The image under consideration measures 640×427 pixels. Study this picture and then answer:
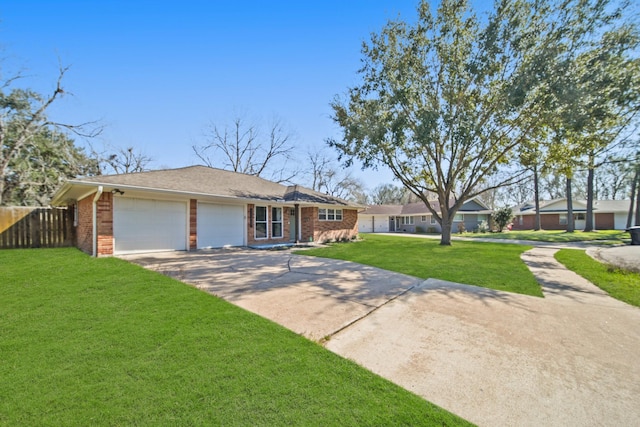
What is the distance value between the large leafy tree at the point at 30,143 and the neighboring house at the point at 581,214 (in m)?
39.0

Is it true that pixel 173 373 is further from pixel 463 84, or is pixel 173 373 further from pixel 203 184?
pixel 463 84

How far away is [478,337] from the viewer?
11.3 feet

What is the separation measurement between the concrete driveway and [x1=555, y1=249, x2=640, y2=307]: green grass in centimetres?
30

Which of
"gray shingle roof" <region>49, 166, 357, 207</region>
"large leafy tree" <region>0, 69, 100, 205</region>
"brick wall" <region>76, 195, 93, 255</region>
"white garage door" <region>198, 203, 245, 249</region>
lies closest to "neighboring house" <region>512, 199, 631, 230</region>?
"gray shingle roof" <region>49, 166, 357, 207</region>

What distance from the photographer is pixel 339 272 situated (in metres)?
7.16

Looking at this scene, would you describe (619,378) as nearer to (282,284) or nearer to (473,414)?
(473,414)

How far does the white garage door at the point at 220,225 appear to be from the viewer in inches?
444

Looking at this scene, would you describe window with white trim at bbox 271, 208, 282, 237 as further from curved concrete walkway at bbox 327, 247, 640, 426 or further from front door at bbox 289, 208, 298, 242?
curved concrete walkway at bbox 327, 247, 640, 426

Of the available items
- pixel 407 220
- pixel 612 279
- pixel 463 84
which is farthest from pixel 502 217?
pixel 612 279

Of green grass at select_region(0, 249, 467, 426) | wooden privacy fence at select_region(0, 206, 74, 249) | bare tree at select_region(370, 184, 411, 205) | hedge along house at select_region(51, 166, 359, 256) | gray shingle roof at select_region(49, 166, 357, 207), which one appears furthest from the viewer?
bare tree at select_region(370, 184, 411, 205)

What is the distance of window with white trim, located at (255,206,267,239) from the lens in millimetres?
13445

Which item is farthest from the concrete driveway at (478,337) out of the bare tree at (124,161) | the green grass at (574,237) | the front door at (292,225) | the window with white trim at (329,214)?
the bare tree at (124,161)

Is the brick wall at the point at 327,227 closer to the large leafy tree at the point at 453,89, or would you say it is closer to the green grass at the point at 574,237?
the large leafy tree at the point at 453,89

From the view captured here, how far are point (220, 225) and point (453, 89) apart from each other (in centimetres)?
1244
